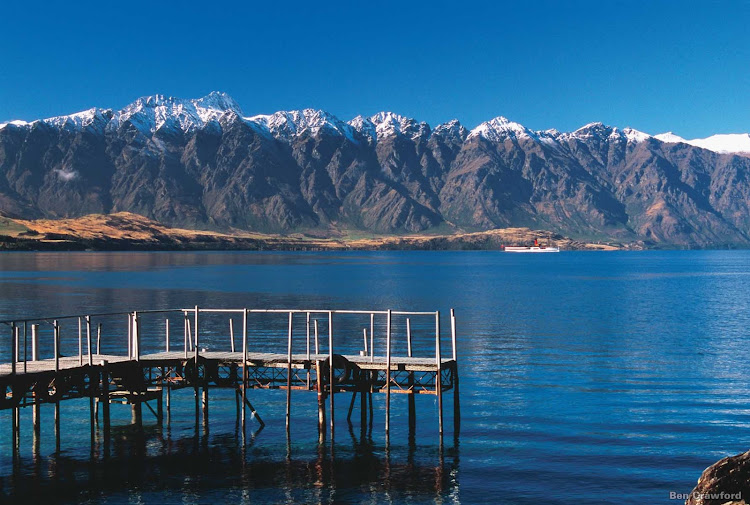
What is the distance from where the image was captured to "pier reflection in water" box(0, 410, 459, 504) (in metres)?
32.0

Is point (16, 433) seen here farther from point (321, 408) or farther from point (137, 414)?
point (321, 408)

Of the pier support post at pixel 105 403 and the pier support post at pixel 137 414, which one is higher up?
the pier support post at pixel 105 403

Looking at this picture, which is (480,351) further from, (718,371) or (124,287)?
(124,287)

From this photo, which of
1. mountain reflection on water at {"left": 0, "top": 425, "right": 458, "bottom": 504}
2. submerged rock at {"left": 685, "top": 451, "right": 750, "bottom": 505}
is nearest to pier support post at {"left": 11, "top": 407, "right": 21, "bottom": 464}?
mountain reflection on water at {"left": 0, "top": 425, "right": 458, "bottom": 504}

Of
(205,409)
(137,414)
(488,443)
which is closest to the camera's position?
(488,443)

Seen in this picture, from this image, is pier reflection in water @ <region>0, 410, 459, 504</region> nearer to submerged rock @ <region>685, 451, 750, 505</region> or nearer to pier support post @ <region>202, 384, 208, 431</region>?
pier support post @ <region>202, 384, 208, 431</region>

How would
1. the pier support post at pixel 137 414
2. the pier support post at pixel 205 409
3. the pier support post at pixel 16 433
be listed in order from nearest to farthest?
the pier support post at pixel 16 433
the pier support post at pixel 205 409
the pier support post at pixel 137 414

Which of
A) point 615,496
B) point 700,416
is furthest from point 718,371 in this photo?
point 615,496

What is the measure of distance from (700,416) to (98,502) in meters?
32.2

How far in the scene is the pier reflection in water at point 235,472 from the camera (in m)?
32.0

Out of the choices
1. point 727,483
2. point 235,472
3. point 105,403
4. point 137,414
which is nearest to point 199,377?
point 137,414

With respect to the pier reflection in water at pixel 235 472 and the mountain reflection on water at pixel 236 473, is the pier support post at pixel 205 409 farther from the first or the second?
the mountain reflection on water at pixel 236 473

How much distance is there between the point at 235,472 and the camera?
3512cm

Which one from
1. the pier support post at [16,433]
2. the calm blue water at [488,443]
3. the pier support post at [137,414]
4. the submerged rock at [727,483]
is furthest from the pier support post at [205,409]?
the submerged rock at [727,483]
